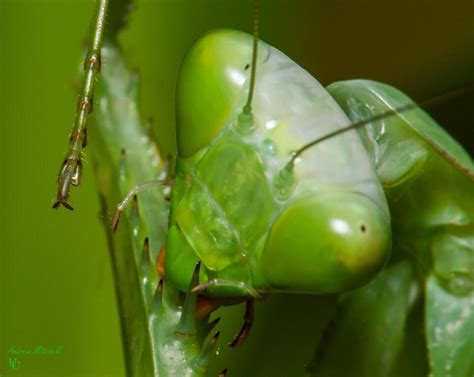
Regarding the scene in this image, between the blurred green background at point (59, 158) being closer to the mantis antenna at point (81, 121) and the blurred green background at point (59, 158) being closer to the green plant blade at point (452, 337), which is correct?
the mantis antenna at point (81, 121)

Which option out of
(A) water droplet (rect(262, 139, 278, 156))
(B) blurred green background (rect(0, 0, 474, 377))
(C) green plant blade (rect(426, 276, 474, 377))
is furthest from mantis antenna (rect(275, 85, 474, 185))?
(B) blurred green background (rect(0, 0, 474, 377))

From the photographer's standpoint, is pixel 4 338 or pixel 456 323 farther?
pixel 4 338

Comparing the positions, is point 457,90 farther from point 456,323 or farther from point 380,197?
point 456,323

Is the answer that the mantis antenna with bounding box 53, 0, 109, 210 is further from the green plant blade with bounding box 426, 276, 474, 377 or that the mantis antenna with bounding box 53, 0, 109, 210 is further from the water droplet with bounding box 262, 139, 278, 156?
the green plant blade with bounding box 426, 276, 474, 377

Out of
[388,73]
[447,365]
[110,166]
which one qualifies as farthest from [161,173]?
[388,73]

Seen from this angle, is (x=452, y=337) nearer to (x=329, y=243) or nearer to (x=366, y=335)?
(x=366, y=335)

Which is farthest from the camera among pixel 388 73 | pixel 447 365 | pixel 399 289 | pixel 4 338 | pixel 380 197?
pixel 388 73

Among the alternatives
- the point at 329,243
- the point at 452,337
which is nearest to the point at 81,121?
the point at 329,243
